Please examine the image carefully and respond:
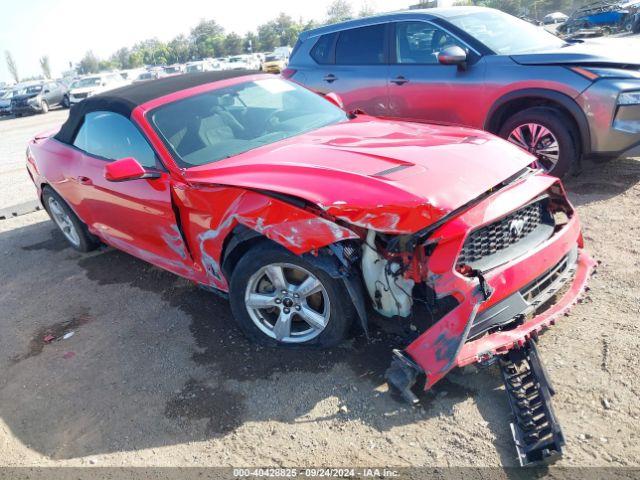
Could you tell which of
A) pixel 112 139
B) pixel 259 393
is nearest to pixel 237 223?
pixel 259 393

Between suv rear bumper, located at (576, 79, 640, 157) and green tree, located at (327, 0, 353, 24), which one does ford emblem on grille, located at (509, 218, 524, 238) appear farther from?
green tree, located at (327, 0, 353, 24)

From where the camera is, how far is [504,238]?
270 cm

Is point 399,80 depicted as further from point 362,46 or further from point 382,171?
point 382,171

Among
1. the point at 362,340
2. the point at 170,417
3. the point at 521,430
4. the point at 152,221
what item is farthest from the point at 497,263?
the point at 152,221

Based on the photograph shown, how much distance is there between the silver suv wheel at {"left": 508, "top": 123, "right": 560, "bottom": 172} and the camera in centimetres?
505

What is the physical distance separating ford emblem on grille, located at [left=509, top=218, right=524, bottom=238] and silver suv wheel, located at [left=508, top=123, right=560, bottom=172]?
8.62 ft

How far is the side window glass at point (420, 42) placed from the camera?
18.5 feet

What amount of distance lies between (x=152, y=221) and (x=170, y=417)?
1477 mm

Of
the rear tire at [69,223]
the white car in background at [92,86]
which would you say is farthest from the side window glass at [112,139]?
the white car in background at [92,86]

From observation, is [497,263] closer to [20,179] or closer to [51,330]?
[51,330]

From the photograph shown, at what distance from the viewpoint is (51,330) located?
13.0 feet

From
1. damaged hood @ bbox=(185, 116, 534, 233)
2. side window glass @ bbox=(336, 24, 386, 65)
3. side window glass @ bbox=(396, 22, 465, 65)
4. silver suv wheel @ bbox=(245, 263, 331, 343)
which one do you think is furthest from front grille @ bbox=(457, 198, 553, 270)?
side window glass @ bbox=(336, 24, 386, 65)

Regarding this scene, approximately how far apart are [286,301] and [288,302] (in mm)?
14

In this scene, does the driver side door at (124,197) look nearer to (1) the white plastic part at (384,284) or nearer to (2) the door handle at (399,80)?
(1) the white plastic part at (384,284)
